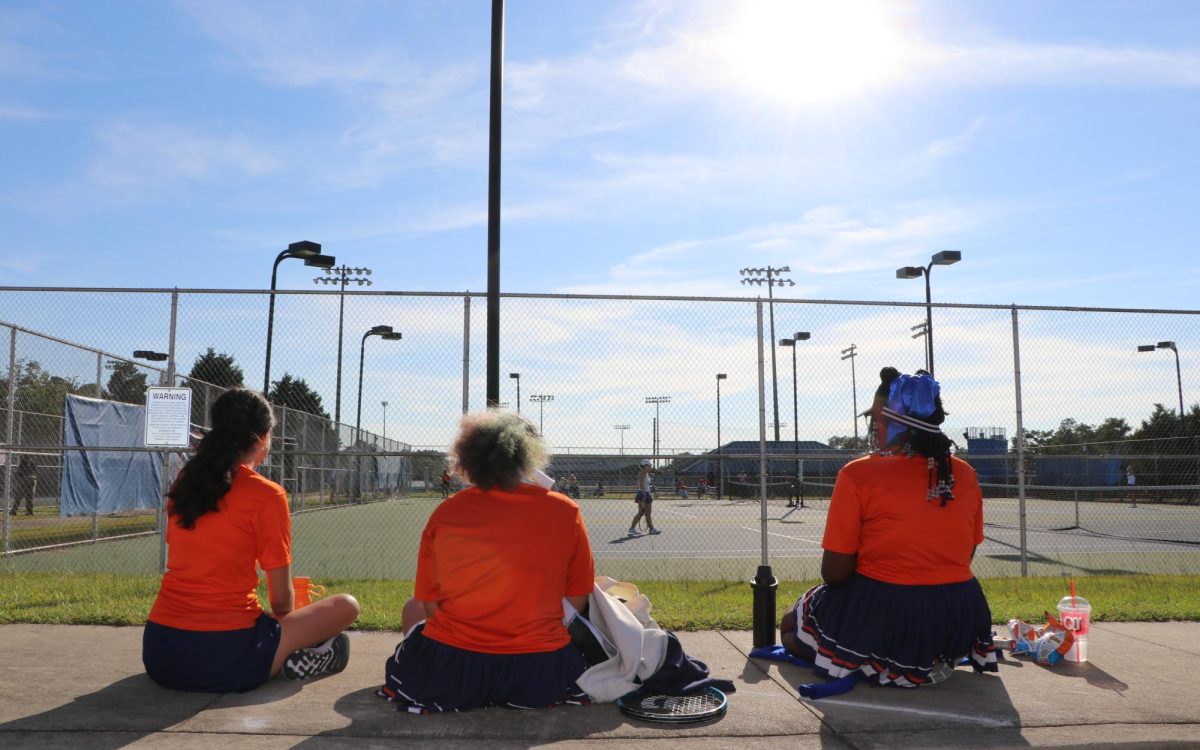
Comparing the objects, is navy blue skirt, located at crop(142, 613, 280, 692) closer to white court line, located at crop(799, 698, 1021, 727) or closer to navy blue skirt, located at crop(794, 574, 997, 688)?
white court line, located at crop(799, 698, 1021, 727)

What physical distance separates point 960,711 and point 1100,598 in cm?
484

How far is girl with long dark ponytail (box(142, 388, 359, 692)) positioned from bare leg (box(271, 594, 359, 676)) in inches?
1.6

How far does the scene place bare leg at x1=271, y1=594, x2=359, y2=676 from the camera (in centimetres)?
481

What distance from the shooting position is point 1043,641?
18.6ft

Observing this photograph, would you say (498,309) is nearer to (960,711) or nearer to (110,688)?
(110,688)

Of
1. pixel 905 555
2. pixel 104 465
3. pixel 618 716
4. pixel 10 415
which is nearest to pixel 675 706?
pixel 618 716

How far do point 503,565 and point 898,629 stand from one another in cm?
222

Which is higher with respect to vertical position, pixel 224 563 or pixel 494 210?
pixel 494 210

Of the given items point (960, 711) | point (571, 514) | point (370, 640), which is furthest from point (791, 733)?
point (370, 640)

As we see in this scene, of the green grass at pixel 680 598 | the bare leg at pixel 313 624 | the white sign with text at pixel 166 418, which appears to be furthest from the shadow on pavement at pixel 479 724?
the white sign with text at pixel 166 418

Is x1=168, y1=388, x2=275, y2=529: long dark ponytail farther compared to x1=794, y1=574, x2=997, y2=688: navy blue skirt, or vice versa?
x1=794, y1=574, x2=997, y2=688: navy blue skirt

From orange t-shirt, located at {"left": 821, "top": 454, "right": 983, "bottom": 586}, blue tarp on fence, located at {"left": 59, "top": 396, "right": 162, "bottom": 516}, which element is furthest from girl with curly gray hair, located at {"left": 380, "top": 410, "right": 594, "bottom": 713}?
blue tarp on fence, located at {"left": 59, "top": 396, "right": 162, "bottom": 516}

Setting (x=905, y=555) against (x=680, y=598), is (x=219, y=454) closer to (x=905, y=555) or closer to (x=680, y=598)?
(x=905, y=555)

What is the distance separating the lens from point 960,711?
177 inches
